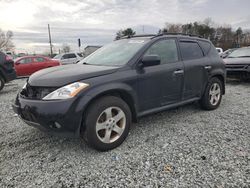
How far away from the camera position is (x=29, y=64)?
463 inches

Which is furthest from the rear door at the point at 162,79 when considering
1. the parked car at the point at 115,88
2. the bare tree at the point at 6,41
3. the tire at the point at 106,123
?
the bare tree at the point at 6,41

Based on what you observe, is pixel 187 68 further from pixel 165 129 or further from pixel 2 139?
pixel 2 139

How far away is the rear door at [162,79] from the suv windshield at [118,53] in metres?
0.26

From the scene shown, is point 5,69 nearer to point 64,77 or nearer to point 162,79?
point 64,77

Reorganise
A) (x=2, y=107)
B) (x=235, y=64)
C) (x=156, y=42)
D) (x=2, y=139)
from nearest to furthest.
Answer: (x=2, y=139)
(x=156, y=42)
(x=2, y=107)
(x=235, y=64)

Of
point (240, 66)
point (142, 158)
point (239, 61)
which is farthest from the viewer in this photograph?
point (239, 61)

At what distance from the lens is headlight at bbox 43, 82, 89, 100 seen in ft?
8.17

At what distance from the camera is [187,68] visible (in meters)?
3.84

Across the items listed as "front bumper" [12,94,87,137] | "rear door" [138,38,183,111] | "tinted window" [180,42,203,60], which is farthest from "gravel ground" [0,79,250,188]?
"tinted window" [180,42,203,60]

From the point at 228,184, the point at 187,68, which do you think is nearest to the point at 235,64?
the point at 187,68

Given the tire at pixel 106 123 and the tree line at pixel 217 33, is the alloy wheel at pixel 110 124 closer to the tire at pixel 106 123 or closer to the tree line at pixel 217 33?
the tire at pixel 106 123

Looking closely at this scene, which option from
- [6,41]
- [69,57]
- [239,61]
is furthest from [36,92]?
[6,41]

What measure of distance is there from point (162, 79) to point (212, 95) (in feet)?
5.94

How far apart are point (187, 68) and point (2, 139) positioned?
346 centimetres
